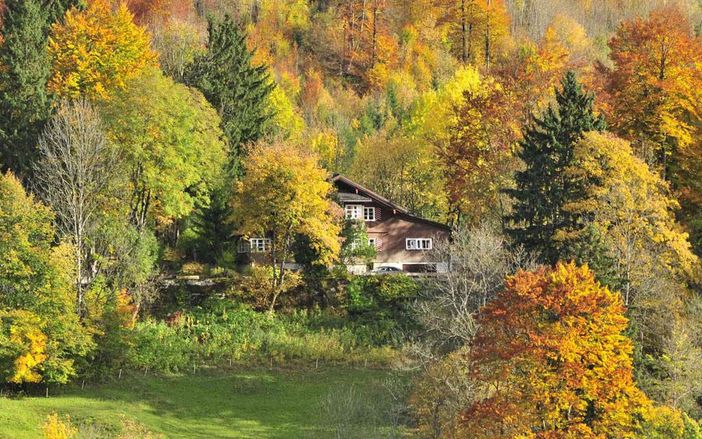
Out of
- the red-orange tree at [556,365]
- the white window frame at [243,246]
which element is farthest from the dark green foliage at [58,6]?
the red-orange tree at [556,365]

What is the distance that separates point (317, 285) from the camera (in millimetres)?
56781

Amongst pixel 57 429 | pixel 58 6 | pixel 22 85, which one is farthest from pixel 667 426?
pixel 58 6

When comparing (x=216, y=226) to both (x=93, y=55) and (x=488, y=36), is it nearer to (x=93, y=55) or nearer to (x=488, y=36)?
(x=93, y=55)

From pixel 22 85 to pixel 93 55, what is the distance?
598 centimetres

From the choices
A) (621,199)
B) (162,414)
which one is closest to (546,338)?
(621,199)

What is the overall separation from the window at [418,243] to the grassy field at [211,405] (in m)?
16.4

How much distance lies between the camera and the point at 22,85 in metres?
61.1

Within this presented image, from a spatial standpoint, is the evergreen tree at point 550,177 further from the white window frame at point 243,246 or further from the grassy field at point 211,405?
the white window frame at point 243,246

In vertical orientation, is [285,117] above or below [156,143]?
above

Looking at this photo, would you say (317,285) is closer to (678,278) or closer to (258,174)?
(258,174)

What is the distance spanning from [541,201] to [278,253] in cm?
1648

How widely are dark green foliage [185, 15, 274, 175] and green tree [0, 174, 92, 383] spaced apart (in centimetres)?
2169

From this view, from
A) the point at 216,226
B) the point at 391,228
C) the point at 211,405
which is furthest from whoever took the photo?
the point at 391,228

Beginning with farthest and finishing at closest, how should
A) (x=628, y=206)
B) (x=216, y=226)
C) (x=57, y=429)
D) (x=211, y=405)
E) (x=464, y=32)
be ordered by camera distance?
(x=464, y=32), (x=216, y=226), (x=628, y=206), (x=211, y=405), (x=57, y=429)
